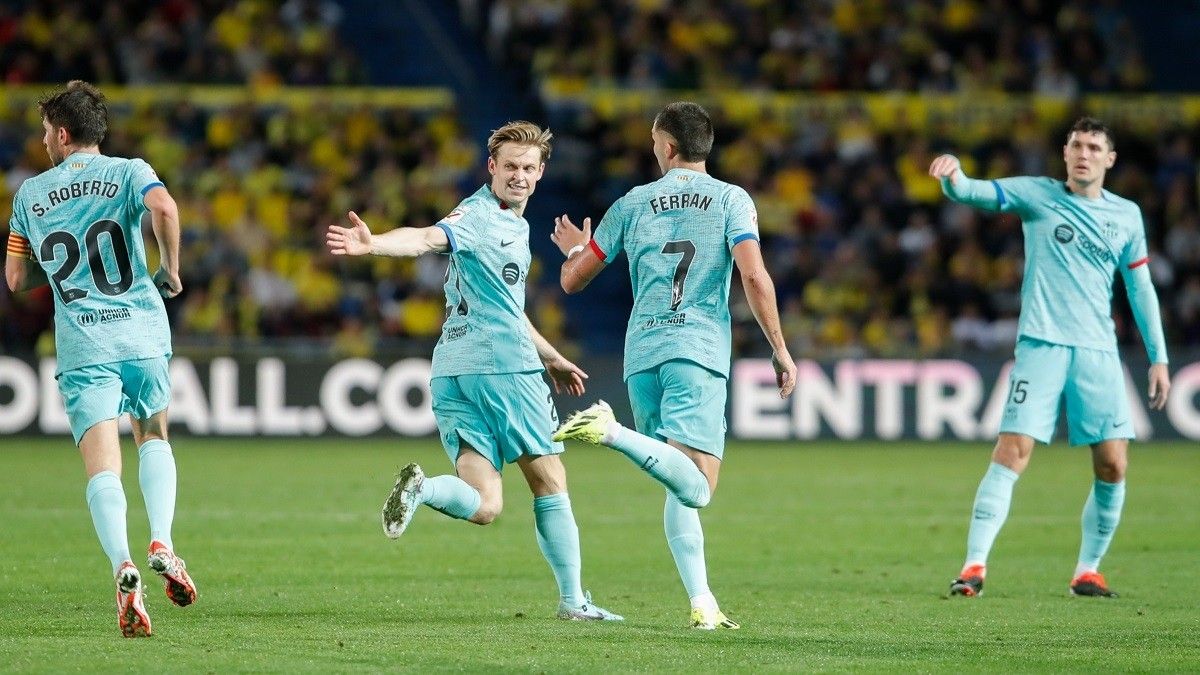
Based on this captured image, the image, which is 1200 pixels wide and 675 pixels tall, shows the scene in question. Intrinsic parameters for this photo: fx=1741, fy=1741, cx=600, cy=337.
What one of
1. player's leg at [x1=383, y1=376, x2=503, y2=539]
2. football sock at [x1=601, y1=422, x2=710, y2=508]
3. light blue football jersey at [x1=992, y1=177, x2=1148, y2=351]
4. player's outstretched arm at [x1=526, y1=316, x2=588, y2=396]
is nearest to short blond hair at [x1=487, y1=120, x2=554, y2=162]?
player's outstretched arm at [x1=526, y1=316, x2=588, y2=396]

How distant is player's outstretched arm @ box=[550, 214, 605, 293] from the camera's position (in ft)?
24.6

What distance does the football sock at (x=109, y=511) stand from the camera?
6.91m

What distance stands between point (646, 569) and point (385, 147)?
14.5 m

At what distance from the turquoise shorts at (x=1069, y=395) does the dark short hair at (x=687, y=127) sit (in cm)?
250

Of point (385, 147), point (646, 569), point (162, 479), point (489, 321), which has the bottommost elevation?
point (646, 569)

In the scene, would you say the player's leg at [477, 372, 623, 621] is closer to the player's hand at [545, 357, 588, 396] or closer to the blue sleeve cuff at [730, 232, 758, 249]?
the player's hand at [545, 357, 588, 396]

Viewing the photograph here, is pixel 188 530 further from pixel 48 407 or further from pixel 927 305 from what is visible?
pixel 927 305

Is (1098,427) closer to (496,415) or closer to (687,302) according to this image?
(687,302)

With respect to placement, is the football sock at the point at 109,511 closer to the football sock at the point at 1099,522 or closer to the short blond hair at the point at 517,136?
the short blond hair at the point at 517,136

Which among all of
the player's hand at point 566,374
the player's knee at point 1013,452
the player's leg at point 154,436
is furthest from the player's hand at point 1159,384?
the player's leg at point 154,436

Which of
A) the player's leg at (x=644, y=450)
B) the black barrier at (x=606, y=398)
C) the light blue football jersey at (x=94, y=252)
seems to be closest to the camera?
the player's leg at (x=644, y=450)

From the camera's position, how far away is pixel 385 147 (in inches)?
914

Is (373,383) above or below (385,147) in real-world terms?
below

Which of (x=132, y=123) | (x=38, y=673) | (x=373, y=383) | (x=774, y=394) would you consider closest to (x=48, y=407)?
(x=373, y=383)
